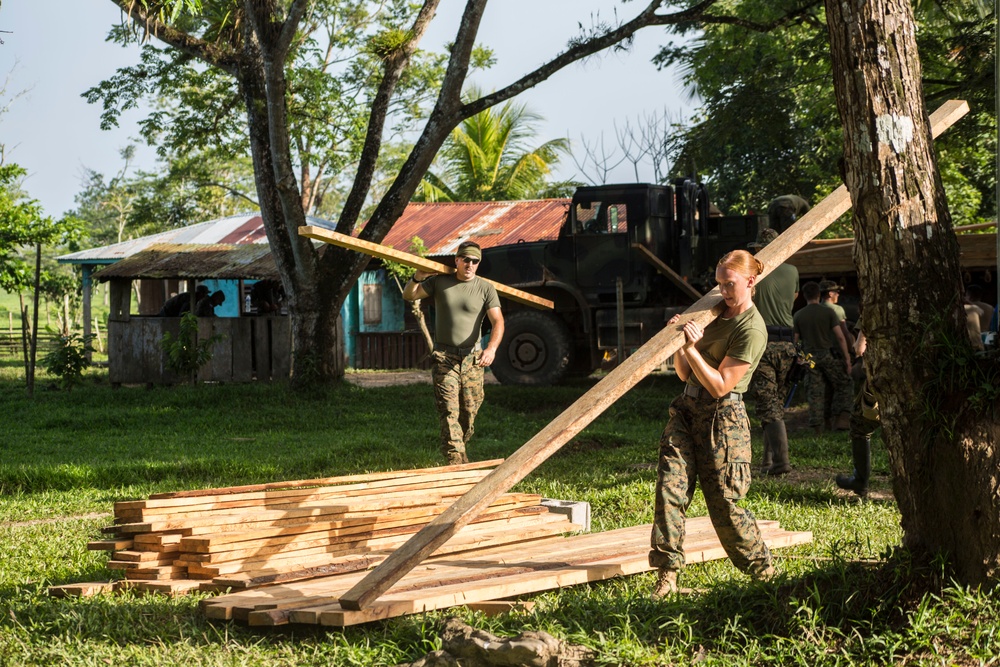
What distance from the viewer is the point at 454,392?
8961 millimetres

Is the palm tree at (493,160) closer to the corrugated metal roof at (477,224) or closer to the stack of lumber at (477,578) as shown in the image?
the corrugated metal roof at (477,224)

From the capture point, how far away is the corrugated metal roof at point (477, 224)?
25094 millimetres

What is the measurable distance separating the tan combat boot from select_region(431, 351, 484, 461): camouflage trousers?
3.82 m

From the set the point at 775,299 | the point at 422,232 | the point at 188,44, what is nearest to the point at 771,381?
the point at 775,299

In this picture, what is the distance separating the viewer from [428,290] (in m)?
9.12

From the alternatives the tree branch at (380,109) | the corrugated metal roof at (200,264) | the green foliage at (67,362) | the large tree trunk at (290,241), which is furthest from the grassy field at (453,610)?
the corrugated metal roof at (200,264)

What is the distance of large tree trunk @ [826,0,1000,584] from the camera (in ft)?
14.6

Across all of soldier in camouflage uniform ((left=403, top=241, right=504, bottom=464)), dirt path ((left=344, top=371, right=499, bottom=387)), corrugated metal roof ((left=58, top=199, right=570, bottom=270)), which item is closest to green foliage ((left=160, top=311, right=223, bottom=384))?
dirt path ((left=344, top=371, right=499, bottom=387))

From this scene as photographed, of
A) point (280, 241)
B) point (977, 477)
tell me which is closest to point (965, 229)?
point (280, 241)

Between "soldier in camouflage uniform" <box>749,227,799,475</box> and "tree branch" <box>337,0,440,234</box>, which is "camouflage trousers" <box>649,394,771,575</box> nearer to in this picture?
"soldier in camouflage uniform" <box>749,227,799,475</box>

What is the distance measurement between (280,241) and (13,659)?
42.7ft

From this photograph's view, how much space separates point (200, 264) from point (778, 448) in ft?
55.1

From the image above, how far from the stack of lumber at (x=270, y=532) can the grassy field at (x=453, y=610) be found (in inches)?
10.1

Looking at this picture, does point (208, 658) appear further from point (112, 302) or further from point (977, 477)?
point (112, 302)
